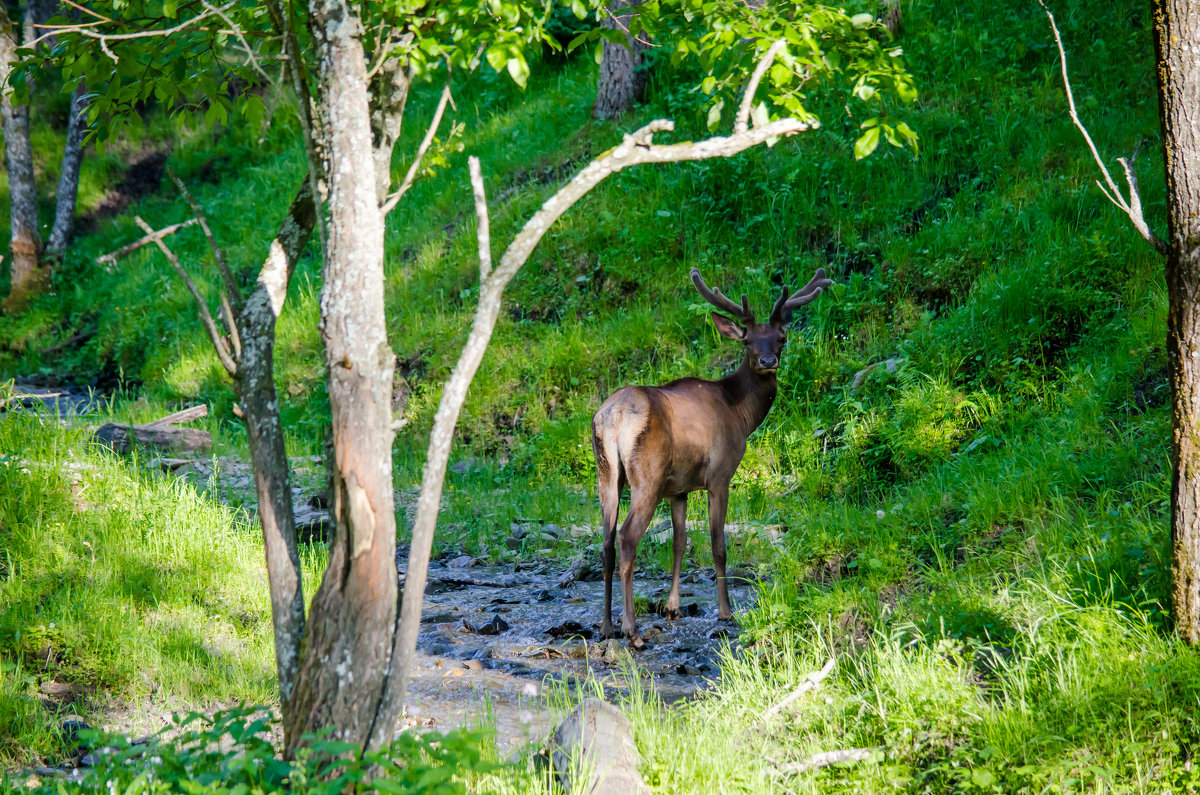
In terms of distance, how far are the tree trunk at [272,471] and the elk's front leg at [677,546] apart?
3.28 meters

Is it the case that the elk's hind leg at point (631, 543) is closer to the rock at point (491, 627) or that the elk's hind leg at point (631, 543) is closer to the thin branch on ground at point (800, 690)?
the rock at point (491, 627)

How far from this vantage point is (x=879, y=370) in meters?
8.93

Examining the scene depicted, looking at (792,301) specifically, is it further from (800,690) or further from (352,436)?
(352,436)

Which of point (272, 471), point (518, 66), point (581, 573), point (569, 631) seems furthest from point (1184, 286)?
point (581, 573)

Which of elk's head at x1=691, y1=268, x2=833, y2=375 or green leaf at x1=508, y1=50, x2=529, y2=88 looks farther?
elk's head at x1=691, y1=268, x2=833, y2=375

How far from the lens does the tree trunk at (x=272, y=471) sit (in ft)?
12.0

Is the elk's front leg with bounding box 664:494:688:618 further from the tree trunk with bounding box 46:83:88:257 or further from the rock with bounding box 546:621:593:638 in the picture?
the tree trunk with bounding box 46:83:88:257

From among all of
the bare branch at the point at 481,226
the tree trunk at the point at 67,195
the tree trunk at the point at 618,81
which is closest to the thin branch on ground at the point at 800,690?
the bare branch at the point at 481,226

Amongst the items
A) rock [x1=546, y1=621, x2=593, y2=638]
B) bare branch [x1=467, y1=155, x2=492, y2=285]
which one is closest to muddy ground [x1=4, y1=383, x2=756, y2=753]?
rock [x1=546, y1=621, x2=593, y2=638]

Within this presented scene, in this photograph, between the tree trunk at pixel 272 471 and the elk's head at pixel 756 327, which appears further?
the elk's head at pixel 756 327

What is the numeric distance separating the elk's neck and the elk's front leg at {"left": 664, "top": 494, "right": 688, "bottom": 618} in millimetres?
909

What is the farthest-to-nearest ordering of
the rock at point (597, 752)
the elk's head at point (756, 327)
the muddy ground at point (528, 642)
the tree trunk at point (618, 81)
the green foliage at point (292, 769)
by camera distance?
the tree trunk at point (618, 81) → the elk's head at point (756, 327) → the muddy ground at point (528, 642) → the rock at point (597, 752) → the green foliage at point (292, 769)

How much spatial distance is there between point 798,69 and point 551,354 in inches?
277

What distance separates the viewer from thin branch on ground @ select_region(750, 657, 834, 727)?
4.34 metres
